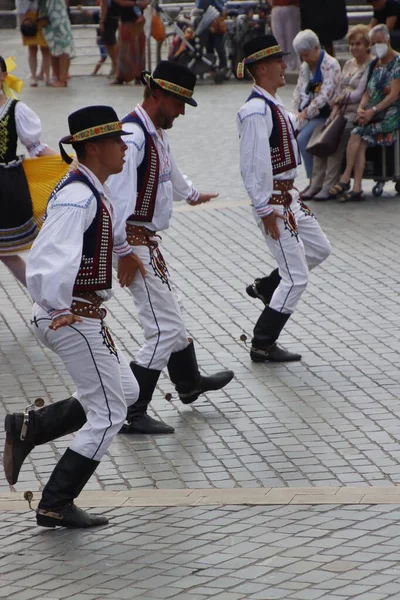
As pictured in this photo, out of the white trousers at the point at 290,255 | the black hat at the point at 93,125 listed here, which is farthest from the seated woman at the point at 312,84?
the black hat at the point at 93,125

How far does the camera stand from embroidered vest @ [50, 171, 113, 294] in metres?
5.14

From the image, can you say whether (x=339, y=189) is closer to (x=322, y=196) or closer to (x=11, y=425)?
(x=322, y=196)

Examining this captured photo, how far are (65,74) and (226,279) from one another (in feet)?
41.6

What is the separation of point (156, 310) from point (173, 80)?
1198 mm

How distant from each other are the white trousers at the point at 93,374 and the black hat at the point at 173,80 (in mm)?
1559

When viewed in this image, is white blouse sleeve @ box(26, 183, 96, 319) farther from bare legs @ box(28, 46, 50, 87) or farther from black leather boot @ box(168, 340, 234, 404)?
bare legs @ box(28, 46, 50, 87)

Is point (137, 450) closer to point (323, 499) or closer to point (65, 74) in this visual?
point (323, 499)

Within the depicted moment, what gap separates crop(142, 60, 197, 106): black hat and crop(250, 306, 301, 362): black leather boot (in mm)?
1831

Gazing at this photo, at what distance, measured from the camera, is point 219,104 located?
62.3 feet

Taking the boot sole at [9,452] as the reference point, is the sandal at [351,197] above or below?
below

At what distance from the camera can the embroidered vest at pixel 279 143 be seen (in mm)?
7387

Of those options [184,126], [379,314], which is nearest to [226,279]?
[379,314]

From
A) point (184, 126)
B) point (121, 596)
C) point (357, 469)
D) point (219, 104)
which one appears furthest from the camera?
point (219, 104)

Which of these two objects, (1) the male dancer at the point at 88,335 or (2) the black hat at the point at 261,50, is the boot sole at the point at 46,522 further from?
(2) the black hat at the point at 261,50
